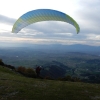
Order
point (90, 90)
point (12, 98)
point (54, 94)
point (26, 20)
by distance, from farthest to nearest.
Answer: point (26, 20), point (90, 90), point (54, 94), point (12, 98)

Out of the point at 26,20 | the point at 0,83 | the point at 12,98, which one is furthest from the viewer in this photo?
the point at 26,20

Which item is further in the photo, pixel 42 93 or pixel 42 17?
pixel 42 17

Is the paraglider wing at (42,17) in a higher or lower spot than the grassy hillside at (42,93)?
higher

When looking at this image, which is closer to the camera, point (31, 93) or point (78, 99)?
point (78, 99)

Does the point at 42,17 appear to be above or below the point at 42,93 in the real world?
above

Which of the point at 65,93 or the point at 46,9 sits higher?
the point at 46,9

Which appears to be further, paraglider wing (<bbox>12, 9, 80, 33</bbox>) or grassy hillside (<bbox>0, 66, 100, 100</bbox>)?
paraglider wing (<bbox>12, 9, 80, 33</bbox>)

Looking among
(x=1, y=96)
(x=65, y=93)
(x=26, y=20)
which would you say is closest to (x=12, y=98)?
(x=1, y=96)

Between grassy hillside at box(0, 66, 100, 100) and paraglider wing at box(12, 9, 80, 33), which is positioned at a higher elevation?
paraglider wing at box(12, 9, 80, 33)

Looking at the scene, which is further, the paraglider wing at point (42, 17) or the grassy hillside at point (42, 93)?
the paraglider wing at point (42, 17)

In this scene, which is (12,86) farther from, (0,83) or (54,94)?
(54,94)

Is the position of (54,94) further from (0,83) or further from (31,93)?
(0,83)
